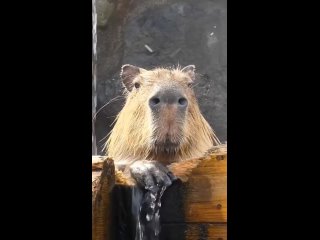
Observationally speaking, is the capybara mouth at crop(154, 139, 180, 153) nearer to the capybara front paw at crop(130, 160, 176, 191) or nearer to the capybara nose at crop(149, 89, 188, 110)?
the capybara front paw at crop(130, 160, 176, 191)

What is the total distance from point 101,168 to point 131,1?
3.25 feet

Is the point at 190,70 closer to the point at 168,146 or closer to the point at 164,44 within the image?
the point at 164,44

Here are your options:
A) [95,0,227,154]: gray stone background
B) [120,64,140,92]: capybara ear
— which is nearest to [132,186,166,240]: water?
[95,0,227,154]: gray stone background

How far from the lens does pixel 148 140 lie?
357 centimetres

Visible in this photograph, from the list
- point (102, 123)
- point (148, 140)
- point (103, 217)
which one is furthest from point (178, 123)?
point (103, 217)

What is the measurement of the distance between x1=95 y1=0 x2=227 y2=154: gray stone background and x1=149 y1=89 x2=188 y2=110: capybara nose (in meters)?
0.10

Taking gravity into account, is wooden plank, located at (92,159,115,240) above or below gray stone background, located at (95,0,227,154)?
below

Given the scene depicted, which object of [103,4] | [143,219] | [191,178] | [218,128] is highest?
[103,4]

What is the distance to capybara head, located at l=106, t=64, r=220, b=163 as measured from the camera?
3.55m

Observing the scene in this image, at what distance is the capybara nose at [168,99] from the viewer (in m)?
3.55

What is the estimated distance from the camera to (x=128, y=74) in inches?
144

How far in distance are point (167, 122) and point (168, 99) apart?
0.43ft

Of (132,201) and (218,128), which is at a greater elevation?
(218,128)

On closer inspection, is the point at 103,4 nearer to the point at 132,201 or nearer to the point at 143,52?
the point at 143,52
